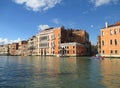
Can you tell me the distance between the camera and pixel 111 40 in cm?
8181

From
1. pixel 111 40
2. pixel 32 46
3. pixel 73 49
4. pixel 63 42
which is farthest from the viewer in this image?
pixel 32 46

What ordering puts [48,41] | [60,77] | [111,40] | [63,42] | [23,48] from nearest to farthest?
[60,77] < [111,40] < [63,42] < [48,41] < [23,48]

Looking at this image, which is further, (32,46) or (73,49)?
(32,46)

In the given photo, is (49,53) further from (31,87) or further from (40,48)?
(31,87)

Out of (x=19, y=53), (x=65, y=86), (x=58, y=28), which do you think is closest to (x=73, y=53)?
(x=58, y=28)

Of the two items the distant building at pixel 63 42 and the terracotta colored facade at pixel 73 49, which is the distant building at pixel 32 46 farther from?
the terracotta colored facade at pixel 73 49

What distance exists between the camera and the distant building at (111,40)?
79.9 meters

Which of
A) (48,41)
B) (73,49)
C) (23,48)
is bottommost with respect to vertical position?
(73,49)

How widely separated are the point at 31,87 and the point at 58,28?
4396 inches

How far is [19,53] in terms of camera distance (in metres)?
189

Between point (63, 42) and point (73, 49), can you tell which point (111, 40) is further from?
point (63, 42)

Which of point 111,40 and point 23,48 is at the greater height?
point 23,48

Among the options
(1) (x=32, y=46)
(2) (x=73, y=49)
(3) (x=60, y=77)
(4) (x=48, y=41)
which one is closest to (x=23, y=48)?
A: (1) (x=32, y=46)

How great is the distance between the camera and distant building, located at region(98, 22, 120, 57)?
79.9m
